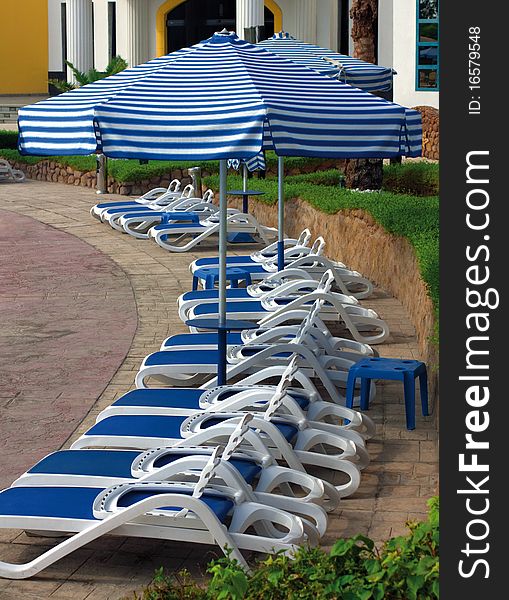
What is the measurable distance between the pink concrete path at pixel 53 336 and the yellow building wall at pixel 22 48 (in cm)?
3220

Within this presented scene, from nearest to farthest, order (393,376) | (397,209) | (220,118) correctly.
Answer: (220,118), (393,376), (397,209)

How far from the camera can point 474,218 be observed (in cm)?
267

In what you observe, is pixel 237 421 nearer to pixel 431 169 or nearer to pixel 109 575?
pixel 109 575

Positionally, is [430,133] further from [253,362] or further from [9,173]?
[253,362]

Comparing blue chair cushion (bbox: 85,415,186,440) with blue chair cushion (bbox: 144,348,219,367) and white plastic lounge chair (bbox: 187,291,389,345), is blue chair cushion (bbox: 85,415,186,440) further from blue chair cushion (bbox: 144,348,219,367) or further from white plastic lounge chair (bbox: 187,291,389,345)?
white plastic lounge chair (bbox: 187,291,389,345)

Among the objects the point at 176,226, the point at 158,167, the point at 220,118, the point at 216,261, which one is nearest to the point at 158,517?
the point at 220,118

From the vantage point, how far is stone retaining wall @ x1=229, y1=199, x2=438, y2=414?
990cm

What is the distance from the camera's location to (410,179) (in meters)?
19.6

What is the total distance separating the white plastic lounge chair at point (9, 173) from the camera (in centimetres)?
2681

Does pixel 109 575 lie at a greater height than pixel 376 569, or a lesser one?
lesser

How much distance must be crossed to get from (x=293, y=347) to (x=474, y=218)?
5.61 meters

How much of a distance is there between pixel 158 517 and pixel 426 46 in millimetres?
24599

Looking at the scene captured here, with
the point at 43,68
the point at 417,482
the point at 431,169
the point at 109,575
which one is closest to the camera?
the point at 109,575

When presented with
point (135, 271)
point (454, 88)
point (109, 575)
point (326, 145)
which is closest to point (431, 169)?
point (135, 271)
